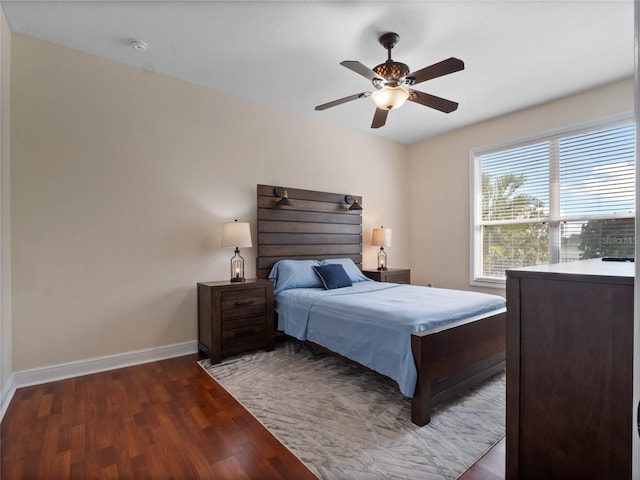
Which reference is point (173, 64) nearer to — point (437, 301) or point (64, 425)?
point (64, 425)

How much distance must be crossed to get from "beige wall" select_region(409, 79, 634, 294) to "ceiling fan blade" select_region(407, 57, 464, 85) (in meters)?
2.36

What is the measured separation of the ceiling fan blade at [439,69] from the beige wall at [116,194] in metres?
2.04

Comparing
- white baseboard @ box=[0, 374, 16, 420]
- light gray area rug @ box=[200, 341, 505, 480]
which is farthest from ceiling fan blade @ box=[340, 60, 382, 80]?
white baseboard @ box=[0, 374, 16, 420]

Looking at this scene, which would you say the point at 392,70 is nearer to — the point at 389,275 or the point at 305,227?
the point at 305,227

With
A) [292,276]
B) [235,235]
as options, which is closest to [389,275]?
[292,276]

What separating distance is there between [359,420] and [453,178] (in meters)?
3.86

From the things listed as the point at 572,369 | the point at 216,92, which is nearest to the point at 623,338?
the point at 572,369

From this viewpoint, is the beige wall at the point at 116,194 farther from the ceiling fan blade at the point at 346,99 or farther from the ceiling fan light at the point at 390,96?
the ceiling fan light at the point at 390,96

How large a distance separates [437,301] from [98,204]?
3.09 meters

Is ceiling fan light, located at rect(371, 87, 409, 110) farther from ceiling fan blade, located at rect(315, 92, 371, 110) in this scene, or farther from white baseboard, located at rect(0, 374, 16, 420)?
white baseboard, located at rect(0, 374, 16, 420)

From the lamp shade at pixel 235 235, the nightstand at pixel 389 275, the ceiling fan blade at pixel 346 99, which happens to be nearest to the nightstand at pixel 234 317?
the lamp shade at pixel 235 235

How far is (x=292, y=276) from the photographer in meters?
3.54

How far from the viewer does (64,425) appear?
196cm

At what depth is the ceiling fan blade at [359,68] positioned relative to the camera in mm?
2178
